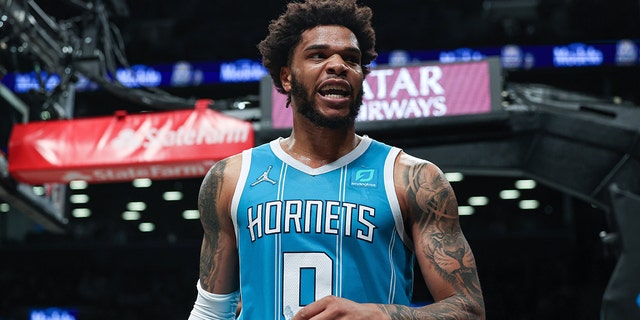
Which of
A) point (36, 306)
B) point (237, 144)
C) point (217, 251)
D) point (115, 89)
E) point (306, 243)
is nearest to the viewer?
point (306, 243)

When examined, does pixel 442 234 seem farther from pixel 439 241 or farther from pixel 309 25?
pixel 309 25

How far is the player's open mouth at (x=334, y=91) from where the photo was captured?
8.81 ft

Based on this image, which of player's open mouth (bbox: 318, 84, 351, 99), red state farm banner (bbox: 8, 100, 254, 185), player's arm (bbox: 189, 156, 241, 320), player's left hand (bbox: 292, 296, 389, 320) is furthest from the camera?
red state farm banner (bbox: 8, 100, 254, 185)

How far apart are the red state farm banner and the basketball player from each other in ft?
19.4

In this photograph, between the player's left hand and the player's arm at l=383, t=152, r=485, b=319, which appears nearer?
the player's left hand

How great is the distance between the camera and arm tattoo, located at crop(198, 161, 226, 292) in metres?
2.81

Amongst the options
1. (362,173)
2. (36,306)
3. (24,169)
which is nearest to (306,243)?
(362,173)

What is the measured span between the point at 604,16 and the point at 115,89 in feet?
43.9

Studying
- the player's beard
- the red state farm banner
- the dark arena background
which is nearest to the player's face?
the player's beard

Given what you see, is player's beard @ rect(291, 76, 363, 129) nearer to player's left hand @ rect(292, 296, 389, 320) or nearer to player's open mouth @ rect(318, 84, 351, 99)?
player's open mouth @ rect(318, 84, 351, 99)

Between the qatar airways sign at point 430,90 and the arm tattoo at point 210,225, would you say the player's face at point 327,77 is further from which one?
the qatar airways sign at point 430,90

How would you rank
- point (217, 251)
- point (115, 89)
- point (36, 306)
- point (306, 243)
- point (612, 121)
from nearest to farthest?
1. point (306, 243)
2. point (217, 251)
3. point (612, 121)
4. point (115, 89)
5. point (36, 306)

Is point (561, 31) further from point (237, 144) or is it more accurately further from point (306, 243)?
point (306, 243)

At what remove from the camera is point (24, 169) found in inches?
369
